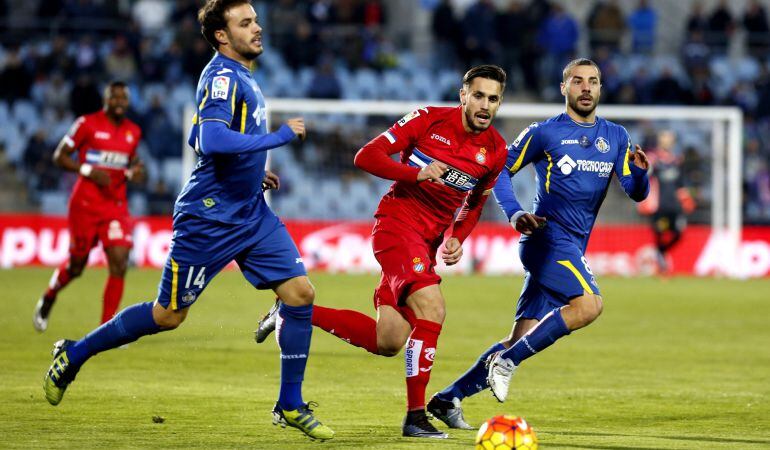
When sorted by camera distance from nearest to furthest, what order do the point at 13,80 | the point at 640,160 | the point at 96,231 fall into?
the point at 640,160
the point at 96,231
the point at 13,80

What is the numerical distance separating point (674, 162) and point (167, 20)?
10558 millimetres

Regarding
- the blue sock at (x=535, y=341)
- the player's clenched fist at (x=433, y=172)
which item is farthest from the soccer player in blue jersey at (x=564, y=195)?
the player's clenched fist at (x=433, y=172)

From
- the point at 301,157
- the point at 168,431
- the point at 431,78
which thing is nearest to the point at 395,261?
the point at 168,431

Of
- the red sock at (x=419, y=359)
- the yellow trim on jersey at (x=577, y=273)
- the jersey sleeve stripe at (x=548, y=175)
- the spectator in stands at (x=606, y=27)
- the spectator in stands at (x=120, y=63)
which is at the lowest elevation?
the red sock at (x=419, y=359)

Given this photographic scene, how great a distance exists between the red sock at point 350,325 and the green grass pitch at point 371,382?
1.55ft

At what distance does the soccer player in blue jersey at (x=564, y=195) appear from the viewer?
25.8ft

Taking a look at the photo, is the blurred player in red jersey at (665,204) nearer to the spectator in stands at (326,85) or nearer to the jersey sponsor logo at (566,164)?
the spectator in stands at (326,85)

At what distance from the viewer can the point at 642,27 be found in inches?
1083

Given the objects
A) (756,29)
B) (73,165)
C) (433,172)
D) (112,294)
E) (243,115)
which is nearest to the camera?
(243,115)

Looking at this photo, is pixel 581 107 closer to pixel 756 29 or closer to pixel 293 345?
pixel 293 345

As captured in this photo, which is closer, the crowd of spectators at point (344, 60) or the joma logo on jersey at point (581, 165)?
the joma logo on jersey at point (581, 165)

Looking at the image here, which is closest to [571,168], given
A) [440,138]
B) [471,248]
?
Result: [440,138]

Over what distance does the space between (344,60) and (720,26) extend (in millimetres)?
8158

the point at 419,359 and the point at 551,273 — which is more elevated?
the point at 551,273
